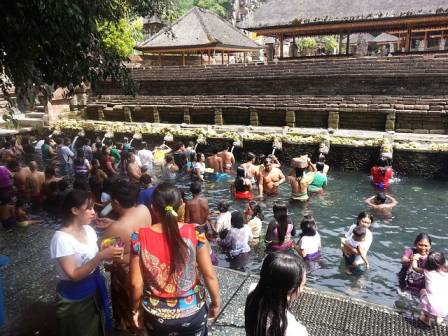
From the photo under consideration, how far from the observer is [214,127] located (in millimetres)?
16766

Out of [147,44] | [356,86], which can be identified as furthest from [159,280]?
[147,44]

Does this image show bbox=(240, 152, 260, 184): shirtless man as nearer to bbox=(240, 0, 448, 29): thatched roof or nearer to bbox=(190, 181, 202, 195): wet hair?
bbox=(190, 181, 202, 195): wet hair

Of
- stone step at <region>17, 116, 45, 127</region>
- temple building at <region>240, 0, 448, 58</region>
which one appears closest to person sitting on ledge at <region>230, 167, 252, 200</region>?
temple building at <region>240, 0, 448, 58</region>

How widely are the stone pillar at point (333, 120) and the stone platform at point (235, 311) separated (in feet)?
37.9

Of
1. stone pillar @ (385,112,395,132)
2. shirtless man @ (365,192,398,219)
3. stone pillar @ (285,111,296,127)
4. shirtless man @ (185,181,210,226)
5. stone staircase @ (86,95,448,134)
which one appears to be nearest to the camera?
shirtless man @ (185,181,210,226)

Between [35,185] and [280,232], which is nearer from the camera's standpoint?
[280,232]

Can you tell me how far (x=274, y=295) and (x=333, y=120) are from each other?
14105 millimetres

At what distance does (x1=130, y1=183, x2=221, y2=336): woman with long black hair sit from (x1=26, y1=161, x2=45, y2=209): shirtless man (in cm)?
728

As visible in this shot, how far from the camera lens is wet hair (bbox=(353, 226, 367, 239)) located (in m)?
6.12

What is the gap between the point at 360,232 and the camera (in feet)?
20.1

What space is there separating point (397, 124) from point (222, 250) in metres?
10.7

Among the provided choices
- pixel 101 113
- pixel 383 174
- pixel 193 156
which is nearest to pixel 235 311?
pixel 383 174

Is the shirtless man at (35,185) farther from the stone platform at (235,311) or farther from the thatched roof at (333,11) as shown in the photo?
the thatched roof at (333,11)

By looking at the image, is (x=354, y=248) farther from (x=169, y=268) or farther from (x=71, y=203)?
(x=71, y=203)
